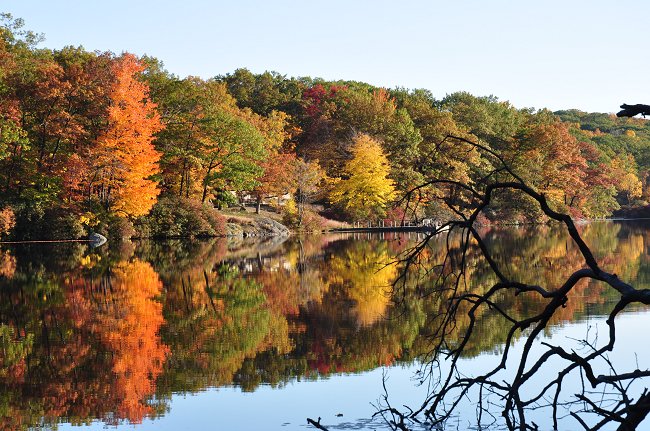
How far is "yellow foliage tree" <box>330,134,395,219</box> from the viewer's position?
52031mm

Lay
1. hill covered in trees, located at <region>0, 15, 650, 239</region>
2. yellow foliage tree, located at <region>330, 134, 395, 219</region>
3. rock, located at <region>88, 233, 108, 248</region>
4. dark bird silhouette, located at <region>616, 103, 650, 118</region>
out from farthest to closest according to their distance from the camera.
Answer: yellow foliage tree, located at <region>330, 134, 395, 219</region>, hill covered in trees, located at <region>0, 15, 650, 239</region>, rock, located at <region>88, 233, 108, 248</region>, dark bird silhouette, located at <region>616, 103, 650, 118</region>

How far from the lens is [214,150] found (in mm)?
45469

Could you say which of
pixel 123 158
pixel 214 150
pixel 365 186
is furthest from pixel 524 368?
pixel 365 186

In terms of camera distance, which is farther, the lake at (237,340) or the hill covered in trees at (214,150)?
the hill covered in trees at (214,150)

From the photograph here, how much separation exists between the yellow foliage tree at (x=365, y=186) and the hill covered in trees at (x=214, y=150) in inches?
3.6

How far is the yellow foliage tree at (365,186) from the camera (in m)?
52.0

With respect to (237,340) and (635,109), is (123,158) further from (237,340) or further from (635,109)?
(635,109)

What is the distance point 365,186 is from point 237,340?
3993 cm

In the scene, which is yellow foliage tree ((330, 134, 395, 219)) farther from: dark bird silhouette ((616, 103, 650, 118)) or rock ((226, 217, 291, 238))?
dark bird silhouette ((616, 103, 650, 118))

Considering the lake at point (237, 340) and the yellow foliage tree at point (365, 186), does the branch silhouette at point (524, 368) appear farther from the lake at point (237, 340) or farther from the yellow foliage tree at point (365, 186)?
the yellow foliage tree at point (365, 186)

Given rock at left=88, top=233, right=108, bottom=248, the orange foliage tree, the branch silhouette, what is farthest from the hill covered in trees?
the branch silhouette

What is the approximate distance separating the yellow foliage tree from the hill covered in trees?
0.30 feet

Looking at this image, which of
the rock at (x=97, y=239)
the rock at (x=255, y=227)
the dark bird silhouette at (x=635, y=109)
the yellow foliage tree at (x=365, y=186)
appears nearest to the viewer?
the dark bird silhouette at (x=635, y=109)

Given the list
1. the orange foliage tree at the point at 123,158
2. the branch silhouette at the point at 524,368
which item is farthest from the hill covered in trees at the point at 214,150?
the branch silhouette at the point at 524,368
